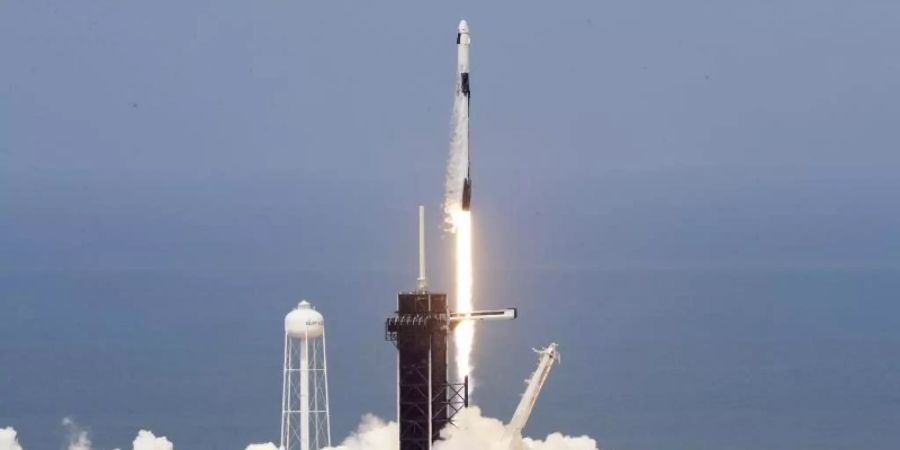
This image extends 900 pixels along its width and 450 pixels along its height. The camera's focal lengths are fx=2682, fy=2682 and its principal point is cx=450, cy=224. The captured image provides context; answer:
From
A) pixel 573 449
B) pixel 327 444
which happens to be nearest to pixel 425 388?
pixel 573 449

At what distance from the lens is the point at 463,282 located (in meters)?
111

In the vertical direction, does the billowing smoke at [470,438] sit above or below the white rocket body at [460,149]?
below

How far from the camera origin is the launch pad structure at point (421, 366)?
4131 inches

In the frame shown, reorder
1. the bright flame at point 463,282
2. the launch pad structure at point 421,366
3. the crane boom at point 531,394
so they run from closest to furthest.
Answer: the launch pad structure at point 421,366
the crane boom at point 531,394
the bright flame at point 463,282

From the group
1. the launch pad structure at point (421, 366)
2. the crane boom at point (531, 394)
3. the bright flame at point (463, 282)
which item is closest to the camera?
the launch pad structure at point (421, 366)

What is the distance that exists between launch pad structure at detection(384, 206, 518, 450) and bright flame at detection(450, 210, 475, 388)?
3.85m

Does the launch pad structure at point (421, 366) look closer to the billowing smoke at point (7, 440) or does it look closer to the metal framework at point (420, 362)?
the metal framework at point (420, 362)

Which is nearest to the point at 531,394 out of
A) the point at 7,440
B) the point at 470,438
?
the point at 470,438

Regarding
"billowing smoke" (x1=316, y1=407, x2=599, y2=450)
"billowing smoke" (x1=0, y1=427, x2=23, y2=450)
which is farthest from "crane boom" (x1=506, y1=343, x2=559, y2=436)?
"billowing smoke" (x1=0, y1=427, x2=23, y2=450)

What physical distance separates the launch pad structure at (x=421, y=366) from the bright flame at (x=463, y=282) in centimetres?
385

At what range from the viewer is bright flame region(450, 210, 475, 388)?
110562 mm

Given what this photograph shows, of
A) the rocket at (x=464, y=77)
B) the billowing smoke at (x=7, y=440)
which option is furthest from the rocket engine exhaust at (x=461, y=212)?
the billowing smoke at (x=7, y=440)

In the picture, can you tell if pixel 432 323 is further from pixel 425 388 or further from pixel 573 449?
pixel 573 449

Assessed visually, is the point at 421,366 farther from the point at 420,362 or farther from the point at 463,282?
the point at 463,282
